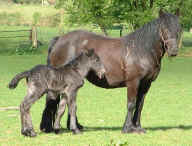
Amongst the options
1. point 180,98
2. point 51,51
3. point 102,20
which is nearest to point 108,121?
point 51,51

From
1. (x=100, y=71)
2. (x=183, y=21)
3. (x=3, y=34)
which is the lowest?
(x=3, y=34)

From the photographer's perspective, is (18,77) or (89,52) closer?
(18,77)

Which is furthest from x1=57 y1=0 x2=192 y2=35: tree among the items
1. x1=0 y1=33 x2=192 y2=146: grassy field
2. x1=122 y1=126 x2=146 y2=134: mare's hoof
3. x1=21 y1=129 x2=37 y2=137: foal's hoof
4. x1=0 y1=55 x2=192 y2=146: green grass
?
x1=21 y1=129 x2=37 y2=137: foal's hoof

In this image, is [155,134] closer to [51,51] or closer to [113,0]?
[51,51]

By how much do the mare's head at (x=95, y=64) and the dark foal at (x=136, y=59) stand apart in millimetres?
277

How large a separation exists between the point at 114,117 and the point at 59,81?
11.7 feet

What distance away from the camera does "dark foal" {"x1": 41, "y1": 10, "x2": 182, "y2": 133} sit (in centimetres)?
986

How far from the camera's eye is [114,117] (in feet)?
41.3

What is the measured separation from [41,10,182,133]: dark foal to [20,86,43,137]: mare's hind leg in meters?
0.53

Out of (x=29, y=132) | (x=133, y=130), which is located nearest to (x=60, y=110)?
(x=29, y=132)

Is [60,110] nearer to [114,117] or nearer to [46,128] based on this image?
[46,128]

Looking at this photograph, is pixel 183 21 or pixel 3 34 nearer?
pixel 183 21

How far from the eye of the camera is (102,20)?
3328cm

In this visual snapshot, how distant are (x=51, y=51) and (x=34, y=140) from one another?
243cm
